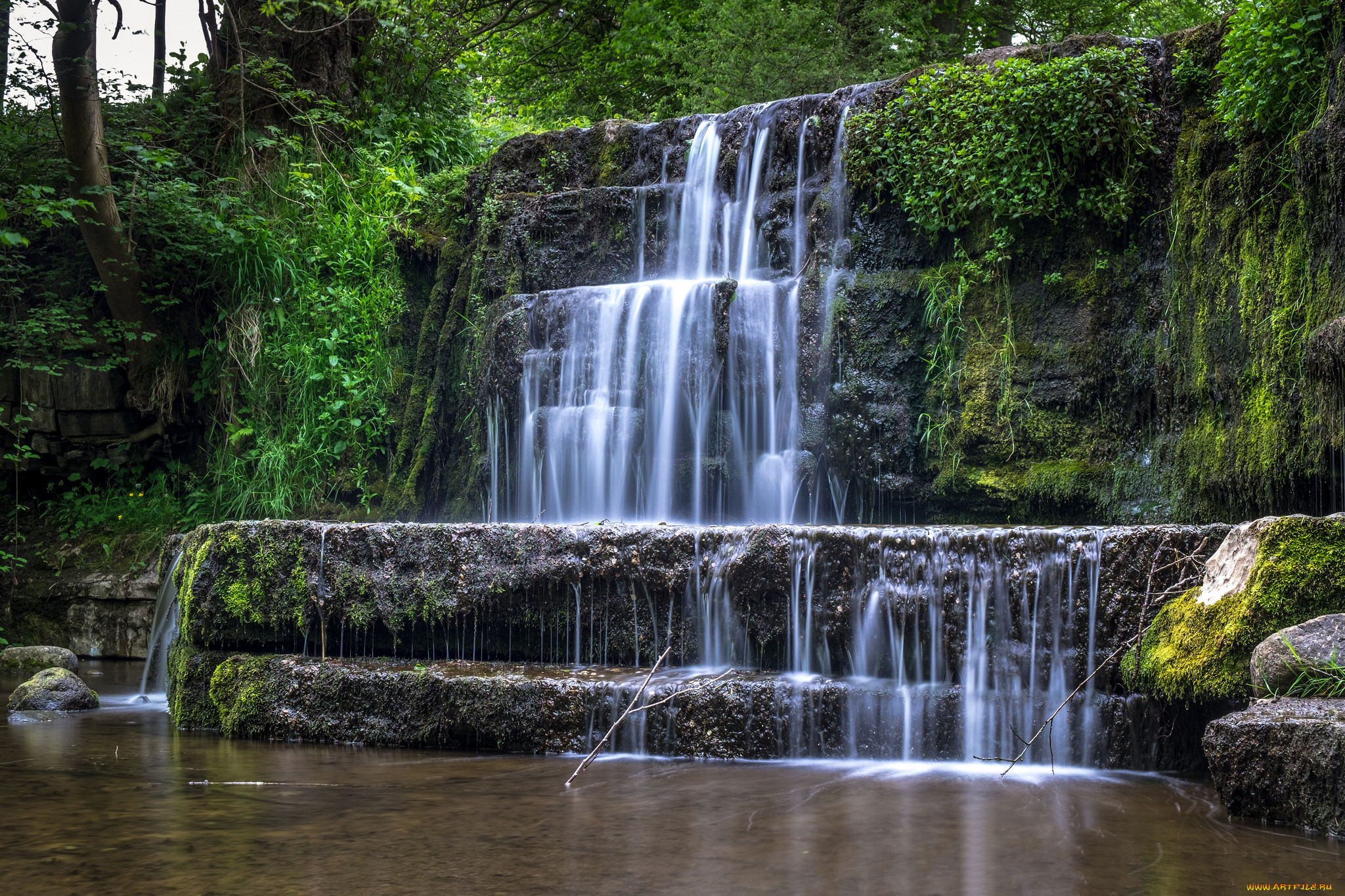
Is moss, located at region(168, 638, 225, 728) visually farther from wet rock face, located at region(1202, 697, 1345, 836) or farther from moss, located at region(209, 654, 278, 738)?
wet rock face, located at region(1202, 697, 1345, 836)

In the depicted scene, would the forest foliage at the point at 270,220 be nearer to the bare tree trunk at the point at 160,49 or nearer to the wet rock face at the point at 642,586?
the bare tree trunk at the point at 160,49

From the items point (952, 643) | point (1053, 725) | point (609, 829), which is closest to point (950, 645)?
point (952, 643)

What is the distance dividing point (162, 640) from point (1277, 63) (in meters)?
7.52

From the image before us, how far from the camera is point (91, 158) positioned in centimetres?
771

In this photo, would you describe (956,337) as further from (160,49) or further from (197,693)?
(160,49)

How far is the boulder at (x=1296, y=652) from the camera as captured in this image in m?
3.40

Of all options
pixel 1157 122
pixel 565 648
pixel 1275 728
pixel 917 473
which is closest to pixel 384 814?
pixel 565 648

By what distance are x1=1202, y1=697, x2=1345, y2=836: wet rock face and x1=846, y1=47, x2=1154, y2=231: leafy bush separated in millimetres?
3996

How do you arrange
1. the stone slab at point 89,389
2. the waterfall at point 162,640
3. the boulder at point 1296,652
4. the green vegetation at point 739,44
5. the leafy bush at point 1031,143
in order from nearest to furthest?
1. the boulder at point 1296,652
2. the leafy bush at point 1031,143
3. the waterfall at point 162,640
4. the stone slab at point 89,389
5. the green vegetation at point 739,44

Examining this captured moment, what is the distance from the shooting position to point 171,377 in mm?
8961


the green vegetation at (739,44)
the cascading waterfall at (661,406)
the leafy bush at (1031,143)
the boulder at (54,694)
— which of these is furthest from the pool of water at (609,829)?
the green vegetation at (739,44)

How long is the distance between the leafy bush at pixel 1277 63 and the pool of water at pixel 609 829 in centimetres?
369

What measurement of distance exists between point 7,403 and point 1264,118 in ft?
32.6

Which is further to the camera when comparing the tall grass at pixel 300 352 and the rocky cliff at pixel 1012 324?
the tall grass at pixel 300 352
